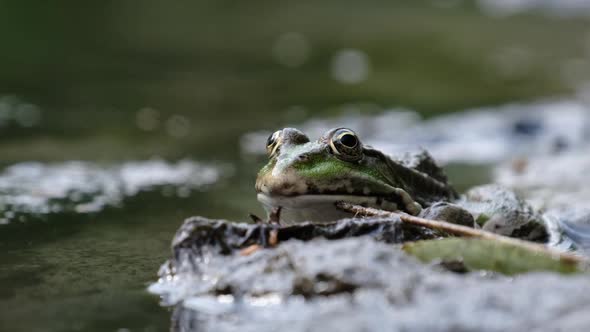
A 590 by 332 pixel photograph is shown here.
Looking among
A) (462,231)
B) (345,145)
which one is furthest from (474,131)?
(462,231)

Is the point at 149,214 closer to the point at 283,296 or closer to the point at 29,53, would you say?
the point at 283,296

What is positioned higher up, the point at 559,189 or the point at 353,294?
the point at 559,189

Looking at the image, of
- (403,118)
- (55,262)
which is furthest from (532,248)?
(403,118)

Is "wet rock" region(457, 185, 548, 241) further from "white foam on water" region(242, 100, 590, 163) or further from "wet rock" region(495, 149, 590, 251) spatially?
"white foam on water" region(242, 100, 590, 163)

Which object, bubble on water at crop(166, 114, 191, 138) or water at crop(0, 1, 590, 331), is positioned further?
bubble on water at crop(166, 114, 191, 138)

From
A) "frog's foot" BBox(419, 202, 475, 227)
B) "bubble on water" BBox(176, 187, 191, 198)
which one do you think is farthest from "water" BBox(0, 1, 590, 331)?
"frog's foot" BBox(419, 202, 475, 227)

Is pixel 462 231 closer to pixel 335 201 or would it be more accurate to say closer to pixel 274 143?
pixel 335 201

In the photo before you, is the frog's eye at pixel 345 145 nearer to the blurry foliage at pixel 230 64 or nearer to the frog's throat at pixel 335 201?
the frog's throat at pixel 335 201
